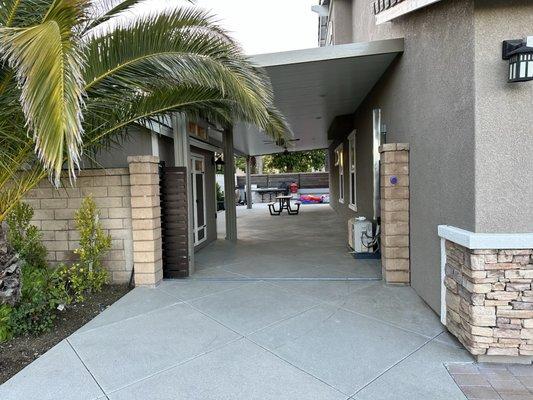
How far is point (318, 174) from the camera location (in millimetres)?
25500

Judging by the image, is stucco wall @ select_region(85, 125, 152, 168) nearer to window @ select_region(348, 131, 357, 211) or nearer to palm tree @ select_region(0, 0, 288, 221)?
palm tree @ select_region(0, 0, 288, 221)

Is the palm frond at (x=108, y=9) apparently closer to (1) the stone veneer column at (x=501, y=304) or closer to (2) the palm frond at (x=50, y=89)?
(2) the palm frond at (x=50, y=89)

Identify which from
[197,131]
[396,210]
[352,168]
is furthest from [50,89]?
[352,168]

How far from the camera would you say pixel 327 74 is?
210 inches

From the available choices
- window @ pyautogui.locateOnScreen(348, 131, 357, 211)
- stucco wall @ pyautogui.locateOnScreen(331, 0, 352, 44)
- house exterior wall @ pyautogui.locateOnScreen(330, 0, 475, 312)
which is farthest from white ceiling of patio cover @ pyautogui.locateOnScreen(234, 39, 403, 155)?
stucco wall @ pyautogui.locateOnScreen(331, 0, 352, 44)

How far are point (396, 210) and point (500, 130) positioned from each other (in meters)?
1.96

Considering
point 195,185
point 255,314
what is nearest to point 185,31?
point 255,314

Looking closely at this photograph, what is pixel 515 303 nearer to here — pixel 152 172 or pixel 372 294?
pixel 372 294

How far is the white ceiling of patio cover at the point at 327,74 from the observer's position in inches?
180

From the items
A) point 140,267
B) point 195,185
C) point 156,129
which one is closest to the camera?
point 140,267

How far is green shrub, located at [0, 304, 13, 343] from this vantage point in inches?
128

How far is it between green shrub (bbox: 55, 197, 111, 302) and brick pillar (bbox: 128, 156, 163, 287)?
1.43ft

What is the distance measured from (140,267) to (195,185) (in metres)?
2.97

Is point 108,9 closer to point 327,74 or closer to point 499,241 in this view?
point 327,74
